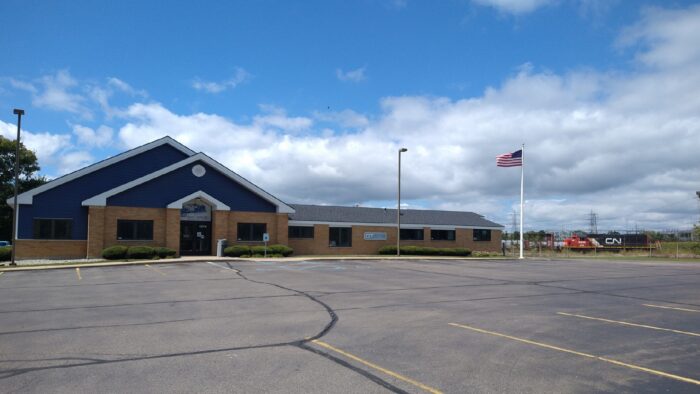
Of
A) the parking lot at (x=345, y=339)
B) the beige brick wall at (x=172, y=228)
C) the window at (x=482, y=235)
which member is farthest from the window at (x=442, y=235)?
the parking lot at (x=345, y=339)

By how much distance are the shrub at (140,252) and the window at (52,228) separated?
4.78 metres

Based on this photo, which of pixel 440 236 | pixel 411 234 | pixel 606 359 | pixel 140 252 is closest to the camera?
pixel 606 359

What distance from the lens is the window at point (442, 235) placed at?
158 feet

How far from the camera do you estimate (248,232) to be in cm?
3756

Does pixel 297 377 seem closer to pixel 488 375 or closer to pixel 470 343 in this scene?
pixel 488 375

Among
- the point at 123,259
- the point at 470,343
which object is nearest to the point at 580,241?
the point at 123,259

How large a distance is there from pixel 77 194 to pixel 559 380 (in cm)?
3332

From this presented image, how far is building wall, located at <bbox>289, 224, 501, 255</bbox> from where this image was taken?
137 feet

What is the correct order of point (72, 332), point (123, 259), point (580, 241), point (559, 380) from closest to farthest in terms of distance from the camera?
point (559, 380), point (72, 332), point (123, 259), point (580, 241)

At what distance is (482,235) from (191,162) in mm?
28639

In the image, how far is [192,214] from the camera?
35.9 metres

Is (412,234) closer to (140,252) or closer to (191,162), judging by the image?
(191,162)

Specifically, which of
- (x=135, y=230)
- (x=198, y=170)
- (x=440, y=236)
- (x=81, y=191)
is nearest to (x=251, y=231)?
(x=198, y=170)

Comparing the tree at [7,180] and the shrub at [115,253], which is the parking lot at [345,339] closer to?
the shrub at [115,253]
